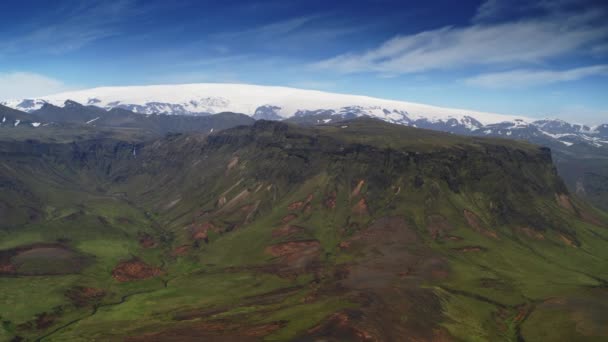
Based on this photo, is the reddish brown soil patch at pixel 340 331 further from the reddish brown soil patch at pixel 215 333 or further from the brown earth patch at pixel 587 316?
the brown earth patch at pixel 587 316

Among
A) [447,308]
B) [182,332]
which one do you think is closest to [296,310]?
[182,332]

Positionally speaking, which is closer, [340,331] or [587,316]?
[340,331]

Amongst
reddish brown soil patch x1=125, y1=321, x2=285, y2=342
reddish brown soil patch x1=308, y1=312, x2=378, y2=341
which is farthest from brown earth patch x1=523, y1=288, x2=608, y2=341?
reddish brown soil patch x1=125, y1=321, x2=285, y2=342

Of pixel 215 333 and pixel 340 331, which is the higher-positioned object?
pixel 340 331

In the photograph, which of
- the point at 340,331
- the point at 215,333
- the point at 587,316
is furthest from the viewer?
the point at 587,316

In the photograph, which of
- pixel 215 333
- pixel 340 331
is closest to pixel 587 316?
pixel 340 331

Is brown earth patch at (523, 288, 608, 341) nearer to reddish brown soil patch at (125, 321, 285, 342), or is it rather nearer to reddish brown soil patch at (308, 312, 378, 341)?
reddish brown soil patch at (308, 312, 378, 341)

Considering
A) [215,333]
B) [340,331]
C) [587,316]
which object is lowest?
[215,333]

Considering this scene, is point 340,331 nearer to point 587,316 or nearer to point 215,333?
point 215,333

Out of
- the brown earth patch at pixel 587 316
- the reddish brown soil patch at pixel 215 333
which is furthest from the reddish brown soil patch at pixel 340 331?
the brown earth patch at pixel 587 316
